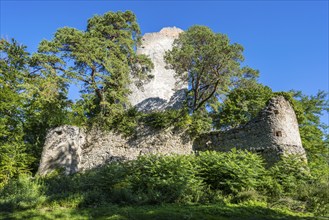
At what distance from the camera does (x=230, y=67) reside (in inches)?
840

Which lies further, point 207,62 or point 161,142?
point 207,62

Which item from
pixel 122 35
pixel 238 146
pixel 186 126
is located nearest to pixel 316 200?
pixel 238 146

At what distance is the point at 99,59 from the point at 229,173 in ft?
49.1

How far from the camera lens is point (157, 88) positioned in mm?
28703

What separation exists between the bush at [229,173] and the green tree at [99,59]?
9.38 metres

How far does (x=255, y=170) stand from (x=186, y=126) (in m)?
6.88

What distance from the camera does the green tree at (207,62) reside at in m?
21.2

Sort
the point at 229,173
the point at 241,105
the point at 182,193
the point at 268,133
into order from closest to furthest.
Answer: the point at 182,193 → the point at 229,173 → the point at 268,133 → the point at 241,105

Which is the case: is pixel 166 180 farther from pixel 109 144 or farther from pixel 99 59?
pixel 99 59

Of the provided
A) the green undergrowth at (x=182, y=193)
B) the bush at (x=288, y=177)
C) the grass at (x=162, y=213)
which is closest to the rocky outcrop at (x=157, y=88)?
the bush at (x=288, y=177)

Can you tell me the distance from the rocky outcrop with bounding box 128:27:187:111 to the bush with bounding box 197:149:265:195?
16.0 metres

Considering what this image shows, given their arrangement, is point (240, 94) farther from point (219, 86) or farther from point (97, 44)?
point (97, 44)

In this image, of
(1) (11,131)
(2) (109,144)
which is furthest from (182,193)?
(1) (11,131)

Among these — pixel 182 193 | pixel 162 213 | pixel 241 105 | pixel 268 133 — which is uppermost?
pixel 241 105
